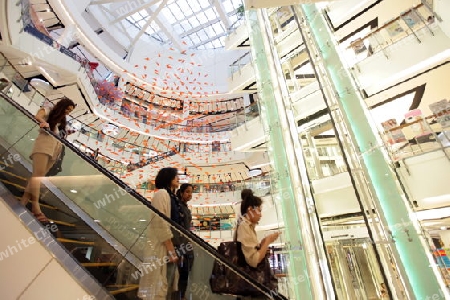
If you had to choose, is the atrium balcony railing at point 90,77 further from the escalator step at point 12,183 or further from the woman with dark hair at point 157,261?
the woman with dark hair at point 157,261

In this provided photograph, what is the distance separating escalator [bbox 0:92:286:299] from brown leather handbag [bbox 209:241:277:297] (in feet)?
0.16

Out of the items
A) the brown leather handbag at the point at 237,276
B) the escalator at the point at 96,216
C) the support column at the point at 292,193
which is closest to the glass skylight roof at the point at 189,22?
the support column at the point at 292,193

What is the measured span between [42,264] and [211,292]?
1307mm

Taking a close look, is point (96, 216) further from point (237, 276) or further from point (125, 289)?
point (237, 276)

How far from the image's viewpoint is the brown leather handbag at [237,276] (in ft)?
5.20

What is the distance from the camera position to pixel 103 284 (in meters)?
1.93

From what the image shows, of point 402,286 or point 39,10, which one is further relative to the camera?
point 39,10

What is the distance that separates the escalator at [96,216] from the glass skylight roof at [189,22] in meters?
17.0

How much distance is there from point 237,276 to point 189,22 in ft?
71.0

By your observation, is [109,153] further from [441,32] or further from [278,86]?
[441,32]

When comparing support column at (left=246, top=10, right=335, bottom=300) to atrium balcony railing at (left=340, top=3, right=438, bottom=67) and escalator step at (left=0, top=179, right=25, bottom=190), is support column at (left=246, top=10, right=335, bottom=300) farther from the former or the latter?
escalator step at (left=0, top=179, right=25, bottom=190)

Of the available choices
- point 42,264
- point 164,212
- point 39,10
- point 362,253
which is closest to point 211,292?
point 164,212

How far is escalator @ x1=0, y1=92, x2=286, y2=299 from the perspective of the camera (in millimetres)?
1848

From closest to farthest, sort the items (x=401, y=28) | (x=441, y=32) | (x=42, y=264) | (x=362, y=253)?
(x=42, y=264), (x=441, y=32), (x=401, y=28), (x=362, y=253)
